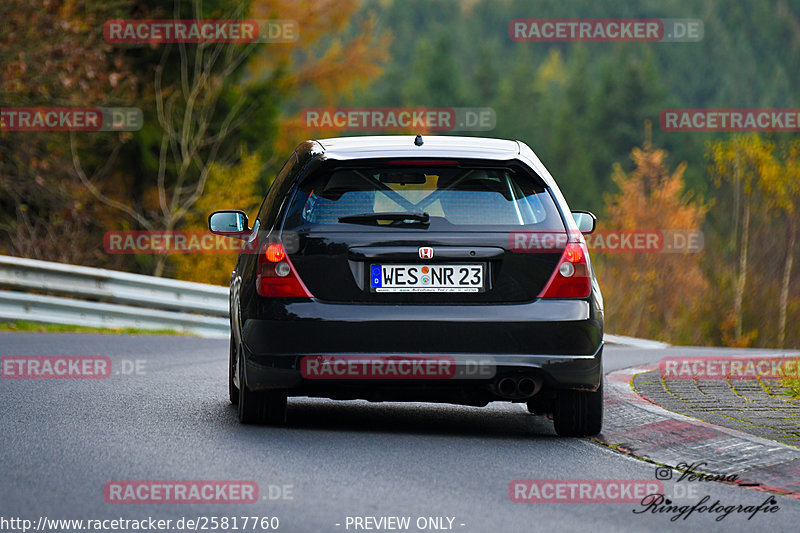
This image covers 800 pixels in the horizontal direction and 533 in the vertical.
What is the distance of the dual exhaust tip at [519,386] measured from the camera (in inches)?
291

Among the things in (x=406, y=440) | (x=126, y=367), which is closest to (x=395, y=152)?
(x=406, y=440)

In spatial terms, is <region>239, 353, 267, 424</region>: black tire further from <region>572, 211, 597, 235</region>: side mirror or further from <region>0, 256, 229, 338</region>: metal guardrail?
<region>0, 256, 229, 338</region>: metal guardrail

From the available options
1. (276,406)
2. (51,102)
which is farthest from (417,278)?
(51,102)

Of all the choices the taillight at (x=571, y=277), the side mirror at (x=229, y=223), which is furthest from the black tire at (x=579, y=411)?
the side mirror at (x=229, y=223)

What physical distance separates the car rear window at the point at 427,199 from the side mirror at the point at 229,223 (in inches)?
55.2

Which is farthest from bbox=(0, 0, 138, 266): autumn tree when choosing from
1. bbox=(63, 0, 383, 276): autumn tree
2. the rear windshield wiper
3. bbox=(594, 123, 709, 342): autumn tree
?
bbox=(594, 123, 709, 342): autumn tree

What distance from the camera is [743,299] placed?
47.8 m

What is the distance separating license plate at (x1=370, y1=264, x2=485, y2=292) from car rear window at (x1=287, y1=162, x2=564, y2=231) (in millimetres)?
239

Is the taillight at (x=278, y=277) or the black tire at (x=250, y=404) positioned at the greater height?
the taillight at (x=278, y=277)

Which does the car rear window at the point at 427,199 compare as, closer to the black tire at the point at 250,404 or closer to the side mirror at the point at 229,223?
the black tire at the point at 250,404

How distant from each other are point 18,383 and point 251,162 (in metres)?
21.4

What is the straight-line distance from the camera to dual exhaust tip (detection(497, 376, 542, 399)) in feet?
24.3

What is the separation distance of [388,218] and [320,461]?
4.90 feet

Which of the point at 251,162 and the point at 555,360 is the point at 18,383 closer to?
the point at 555,360
